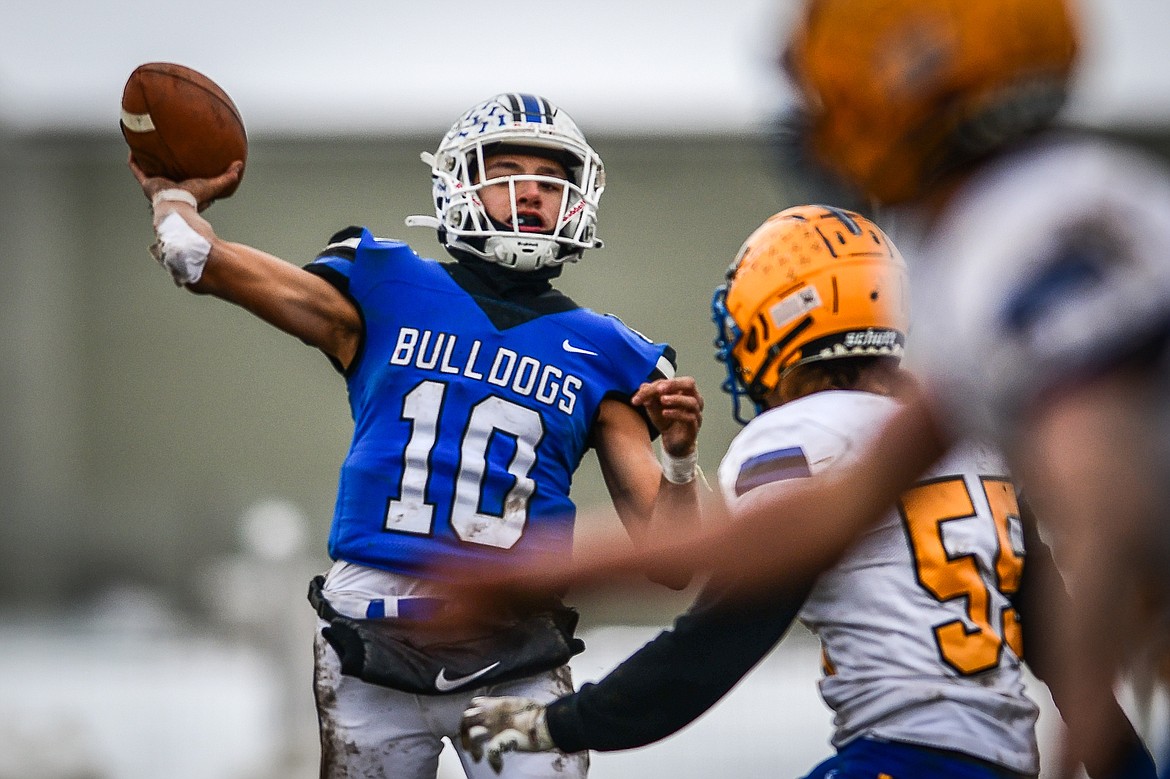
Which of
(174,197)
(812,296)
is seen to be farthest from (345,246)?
(812,296)

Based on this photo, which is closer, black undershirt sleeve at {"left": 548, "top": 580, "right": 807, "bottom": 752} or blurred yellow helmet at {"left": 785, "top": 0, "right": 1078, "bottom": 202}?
blurred yellow helmet at {"left": 785, "top": 0, "right": 1078, "bottom": 202}

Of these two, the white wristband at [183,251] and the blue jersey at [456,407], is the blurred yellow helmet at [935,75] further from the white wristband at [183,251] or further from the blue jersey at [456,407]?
the white wristband at [183,251]

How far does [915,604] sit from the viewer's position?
242 centimetres

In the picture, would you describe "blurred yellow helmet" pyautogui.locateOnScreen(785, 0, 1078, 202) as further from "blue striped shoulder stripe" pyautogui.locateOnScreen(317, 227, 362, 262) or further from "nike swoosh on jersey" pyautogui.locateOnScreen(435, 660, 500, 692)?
"blue striped shoulder stripe" pyautogui.locateOnScreen(317, 227, 362, 262)

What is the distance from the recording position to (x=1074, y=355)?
5.07 ft

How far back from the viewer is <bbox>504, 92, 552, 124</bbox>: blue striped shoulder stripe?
12.7ft

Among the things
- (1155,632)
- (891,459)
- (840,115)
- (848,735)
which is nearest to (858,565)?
(848,735)

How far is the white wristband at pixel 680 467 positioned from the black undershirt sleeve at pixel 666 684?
0.99 meters

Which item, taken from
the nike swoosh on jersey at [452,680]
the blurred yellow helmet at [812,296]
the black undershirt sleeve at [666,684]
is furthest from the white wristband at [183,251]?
the black undershirt sleeve at [666,684]

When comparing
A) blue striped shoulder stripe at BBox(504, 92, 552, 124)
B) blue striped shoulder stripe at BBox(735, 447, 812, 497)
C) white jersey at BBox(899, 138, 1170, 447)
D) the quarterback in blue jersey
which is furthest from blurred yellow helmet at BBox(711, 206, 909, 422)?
blue striped shoulder stripe at BBox(504, 92, 552, 124)

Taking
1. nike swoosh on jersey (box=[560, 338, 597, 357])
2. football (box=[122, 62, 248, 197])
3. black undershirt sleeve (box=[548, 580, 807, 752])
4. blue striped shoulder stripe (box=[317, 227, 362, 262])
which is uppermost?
football (box=[122, 62, 248, 197])

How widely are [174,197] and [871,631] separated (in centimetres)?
202

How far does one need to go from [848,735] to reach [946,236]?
3.40 ft

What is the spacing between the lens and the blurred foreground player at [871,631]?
2.38 m
